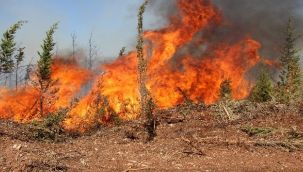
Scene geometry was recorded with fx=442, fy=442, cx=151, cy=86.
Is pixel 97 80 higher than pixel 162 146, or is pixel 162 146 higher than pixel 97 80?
pixel 97 80

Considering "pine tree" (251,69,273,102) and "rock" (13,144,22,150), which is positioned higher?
"pine tree" (251,69,273,102)

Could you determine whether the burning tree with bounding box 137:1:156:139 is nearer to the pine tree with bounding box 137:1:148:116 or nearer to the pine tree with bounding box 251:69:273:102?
the pine tree with bounding box 137:1:148:116

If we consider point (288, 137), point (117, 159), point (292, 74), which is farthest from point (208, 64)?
point (292, 74)

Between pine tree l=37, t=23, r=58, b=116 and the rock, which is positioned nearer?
the rock

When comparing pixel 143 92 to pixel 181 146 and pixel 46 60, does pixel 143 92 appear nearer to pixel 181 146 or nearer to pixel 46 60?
pixel 181 146

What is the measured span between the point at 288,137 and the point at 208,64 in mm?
10608

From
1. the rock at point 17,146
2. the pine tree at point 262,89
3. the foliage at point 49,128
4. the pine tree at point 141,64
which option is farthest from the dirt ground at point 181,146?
the pine tree at point 262,89

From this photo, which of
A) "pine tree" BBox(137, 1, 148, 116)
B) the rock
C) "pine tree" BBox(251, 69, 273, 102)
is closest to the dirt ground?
the rock

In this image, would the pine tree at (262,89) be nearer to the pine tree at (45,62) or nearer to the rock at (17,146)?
the pine tree at (45,62)

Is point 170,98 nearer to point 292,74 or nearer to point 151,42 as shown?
point 151,42

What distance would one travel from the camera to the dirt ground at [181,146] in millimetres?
13172

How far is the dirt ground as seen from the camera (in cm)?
1317

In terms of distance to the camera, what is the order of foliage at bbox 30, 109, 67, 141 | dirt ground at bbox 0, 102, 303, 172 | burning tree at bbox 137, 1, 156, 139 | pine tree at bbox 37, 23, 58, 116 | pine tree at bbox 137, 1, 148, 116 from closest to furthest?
dirt ground at bbox 0, 102, 303, 172, foliage at bbox 30, 109, 67, 141, burning tree at bbox 137, 1, 156, 139, pine tree at bbox 137, 1, 148, 116, pine tree at bbox 37, 23, 58, 116

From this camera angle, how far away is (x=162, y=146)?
1576 cm
